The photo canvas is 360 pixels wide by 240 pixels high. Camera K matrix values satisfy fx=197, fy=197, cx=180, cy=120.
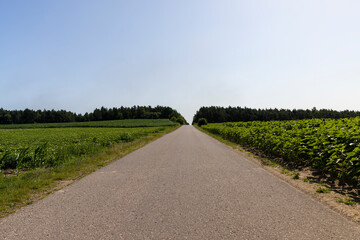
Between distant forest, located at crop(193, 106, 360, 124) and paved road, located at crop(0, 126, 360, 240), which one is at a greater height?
distant forest, located at crop(193, 106, 360, 124)

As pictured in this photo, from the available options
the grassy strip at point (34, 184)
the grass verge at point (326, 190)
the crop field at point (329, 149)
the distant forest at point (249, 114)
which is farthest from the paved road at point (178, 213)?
the distant forest at point (249, 114)

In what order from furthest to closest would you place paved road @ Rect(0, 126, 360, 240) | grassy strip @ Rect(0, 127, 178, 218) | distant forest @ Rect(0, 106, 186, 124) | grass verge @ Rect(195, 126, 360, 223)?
distant forest @ Rect(0, 106, 186, 124)
grassy strip @ Rect(0, 127, 178, 218)
grass verge @ Rect(195, 126, 360, 223)
paved road @ Rect(0, 126, 360, 240)

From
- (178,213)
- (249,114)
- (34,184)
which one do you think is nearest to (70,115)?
(249,114)

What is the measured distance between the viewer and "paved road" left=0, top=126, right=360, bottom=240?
3.11 m

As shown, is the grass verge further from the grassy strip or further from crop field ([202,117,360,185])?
the grassy strip

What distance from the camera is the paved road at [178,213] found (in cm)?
311

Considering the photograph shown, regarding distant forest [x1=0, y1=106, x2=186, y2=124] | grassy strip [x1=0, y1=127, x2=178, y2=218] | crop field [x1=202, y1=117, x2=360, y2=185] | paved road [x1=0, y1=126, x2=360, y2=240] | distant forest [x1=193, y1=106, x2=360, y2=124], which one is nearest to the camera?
paved road [x1=0, y1=126, x2=360, y2=240]

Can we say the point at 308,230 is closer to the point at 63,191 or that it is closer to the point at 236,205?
the point at 236,205

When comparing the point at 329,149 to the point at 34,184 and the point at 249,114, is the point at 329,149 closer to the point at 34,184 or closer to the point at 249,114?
the point at 34,184

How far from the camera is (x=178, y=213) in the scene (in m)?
3.83

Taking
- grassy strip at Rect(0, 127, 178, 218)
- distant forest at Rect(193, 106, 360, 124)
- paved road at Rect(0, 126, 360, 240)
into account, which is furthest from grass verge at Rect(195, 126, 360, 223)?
distant forest at Rect(193, 106, 360, 124)

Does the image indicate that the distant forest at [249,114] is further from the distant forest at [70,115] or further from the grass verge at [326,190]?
the grass verge at [326,190]

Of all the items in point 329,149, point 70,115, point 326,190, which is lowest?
point 326,190

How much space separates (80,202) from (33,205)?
1.01m
